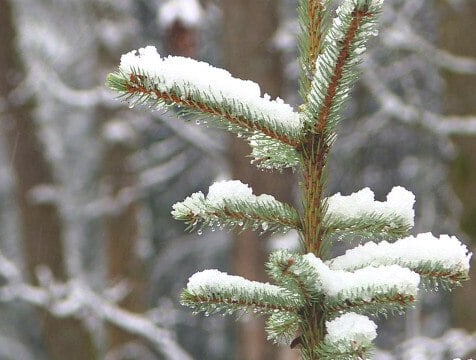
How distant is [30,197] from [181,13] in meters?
3.14

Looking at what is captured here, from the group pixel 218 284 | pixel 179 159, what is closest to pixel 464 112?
pixel 179 159

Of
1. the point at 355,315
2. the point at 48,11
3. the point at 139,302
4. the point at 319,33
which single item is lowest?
the point at 355,315

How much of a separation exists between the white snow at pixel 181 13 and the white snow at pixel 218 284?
11.1 ft

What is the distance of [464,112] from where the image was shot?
4.68 metres

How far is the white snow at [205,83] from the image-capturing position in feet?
3.18

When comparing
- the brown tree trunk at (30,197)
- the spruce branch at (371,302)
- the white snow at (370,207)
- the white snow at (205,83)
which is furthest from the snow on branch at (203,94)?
the brown tree trunk at (30,197)

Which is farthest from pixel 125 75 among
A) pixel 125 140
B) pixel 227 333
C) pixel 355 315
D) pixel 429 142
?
pixel 227 333

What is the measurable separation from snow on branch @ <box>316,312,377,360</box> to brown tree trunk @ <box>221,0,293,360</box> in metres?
3.42

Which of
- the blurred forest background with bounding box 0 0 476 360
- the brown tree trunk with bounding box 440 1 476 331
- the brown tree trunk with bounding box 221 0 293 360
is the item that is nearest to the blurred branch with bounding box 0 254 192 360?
the blurred forest background with bounding box 0 0 476 360

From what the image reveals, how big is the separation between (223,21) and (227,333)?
26.8 feet

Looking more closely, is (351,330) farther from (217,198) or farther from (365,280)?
(217,198)

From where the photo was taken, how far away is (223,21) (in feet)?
15.2

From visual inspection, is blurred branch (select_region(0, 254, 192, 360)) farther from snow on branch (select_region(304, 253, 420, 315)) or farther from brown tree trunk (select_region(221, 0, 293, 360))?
snow on branch (select_region(304, 253, 420, 315))

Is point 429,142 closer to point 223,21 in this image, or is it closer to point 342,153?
point 342,153
